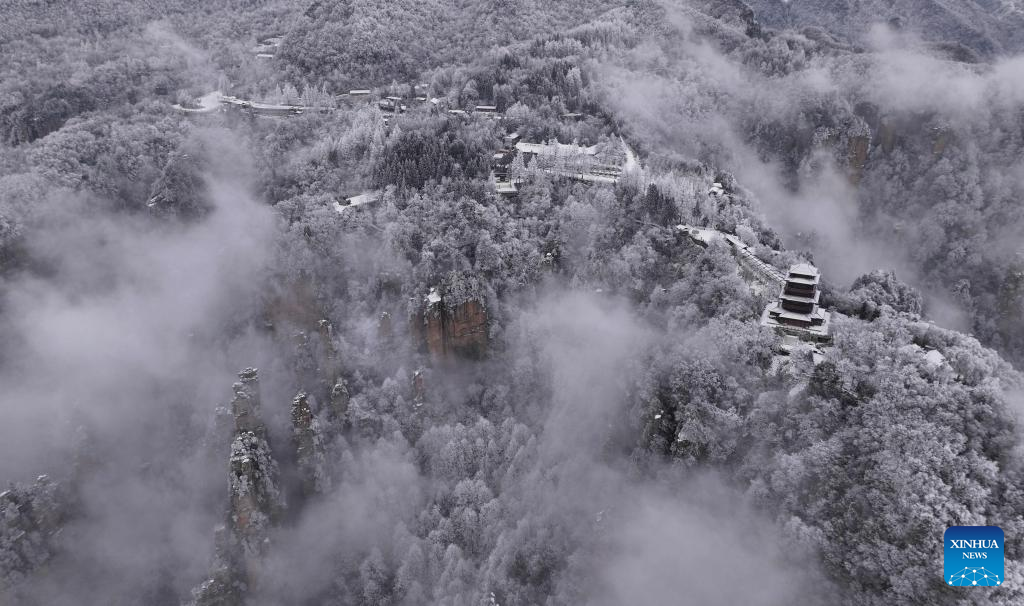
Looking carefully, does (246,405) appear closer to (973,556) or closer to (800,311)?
(800,311)

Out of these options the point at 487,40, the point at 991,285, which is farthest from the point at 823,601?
the point at 487,40

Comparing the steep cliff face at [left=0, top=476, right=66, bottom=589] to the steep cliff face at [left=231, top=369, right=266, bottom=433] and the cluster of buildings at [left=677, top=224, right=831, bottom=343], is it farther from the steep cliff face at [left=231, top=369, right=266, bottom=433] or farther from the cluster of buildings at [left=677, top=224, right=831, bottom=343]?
the cluster of buildings at [left=677, top=224, right=831, bottom=343]

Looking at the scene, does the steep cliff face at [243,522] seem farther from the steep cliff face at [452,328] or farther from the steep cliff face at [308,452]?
the steep cliff face at [452,328]

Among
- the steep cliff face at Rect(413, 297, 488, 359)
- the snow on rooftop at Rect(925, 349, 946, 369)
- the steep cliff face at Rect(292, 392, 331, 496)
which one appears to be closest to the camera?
the snow on rooftop at Rect(925, 349, 946, 369)

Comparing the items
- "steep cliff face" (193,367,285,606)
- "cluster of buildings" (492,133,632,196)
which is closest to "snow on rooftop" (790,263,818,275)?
"cluster of buildings" (492,133,632,196)

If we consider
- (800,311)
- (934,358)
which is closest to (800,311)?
(800,311)

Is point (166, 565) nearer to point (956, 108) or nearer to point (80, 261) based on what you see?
point (80, 261)
